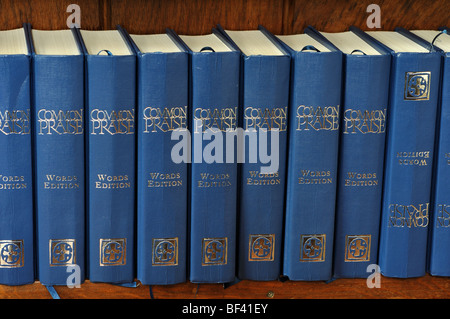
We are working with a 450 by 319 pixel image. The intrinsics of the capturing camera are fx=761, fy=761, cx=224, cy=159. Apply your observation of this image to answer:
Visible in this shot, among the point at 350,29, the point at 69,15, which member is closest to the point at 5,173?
the point at 69,15

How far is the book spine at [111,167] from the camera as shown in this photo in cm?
99

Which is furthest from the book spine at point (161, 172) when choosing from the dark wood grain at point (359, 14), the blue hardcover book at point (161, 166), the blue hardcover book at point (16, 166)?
the dark wood grain at point (359, 14)

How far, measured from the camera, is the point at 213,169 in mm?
1026

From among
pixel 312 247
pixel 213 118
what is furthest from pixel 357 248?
pixel 213 118

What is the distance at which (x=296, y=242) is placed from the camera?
106cm

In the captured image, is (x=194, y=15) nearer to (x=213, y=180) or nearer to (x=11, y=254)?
(x=213, y=180)

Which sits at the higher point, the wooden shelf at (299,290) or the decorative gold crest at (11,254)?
the decorative gold crest at (11,254)

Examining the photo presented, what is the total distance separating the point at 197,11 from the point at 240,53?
205 mm

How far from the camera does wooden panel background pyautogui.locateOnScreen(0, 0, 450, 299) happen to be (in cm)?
110

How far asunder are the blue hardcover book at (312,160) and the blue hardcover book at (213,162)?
79 millimetres

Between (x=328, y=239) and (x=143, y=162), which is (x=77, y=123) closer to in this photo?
(x=143, y=162)

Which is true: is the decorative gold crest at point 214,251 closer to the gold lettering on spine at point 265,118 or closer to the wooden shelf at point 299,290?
the wooden shelf at point 299,290

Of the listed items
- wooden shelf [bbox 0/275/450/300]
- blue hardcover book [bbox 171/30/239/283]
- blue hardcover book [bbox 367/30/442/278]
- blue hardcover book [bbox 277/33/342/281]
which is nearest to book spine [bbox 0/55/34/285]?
wooden shelf [bbox 0/275/450/300]

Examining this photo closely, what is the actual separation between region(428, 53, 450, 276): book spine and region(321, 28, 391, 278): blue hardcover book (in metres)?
0.08
